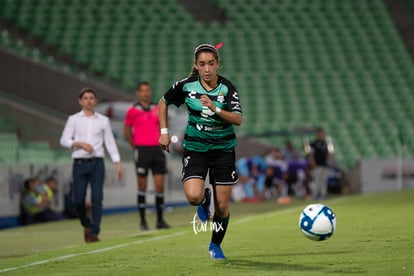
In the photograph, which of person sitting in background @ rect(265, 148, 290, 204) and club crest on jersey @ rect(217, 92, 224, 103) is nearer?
club crest on jersey @ rect(217, 92, 224, 103)

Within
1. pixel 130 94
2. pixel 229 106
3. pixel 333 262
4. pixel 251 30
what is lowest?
pixel 333 262

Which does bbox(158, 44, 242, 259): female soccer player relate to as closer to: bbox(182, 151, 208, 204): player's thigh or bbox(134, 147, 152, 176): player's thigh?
bbox(182, 151, 208, 204): player's thigh

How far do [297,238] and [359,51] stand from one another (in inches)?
1196

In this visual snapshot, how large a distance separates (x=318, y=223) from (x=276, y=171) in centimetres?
2190

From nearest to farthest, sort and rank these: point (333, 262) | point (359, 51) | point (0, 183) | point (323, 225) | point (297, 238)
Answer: point (333, 262) → point (323, 225) → point (297, 238) → point (0, 183) → point (359, 51)

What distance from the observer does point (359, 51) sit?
4303 centimetres

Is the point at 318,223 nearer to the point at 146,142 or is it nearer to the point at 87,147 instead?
the point at 87,147

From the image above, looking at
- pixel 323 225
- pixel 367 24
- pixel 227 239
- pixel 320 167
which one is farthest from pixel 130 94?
pixel 323 225

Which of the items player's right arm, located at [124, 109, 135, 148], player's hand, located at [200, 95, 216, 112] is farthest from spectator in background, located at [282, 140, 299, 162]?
player's hand, located at [200, 95, 216, 112]

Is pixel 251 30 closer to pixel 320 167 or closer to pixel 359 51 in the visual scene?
pixel 359 51

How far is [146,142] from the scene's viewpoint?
17766 millimetres

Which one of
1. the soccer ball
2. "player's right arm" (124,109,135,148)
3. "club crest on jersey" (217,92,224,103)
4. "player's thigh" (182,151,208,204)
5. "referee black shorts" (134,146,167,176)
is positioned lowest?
the soccer ball

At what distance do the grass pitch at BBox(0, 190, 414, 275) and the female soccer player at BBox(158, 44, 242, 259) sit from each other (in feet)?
→ 2.22

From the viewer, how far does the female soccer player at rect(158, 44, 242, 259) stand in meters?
10.1
